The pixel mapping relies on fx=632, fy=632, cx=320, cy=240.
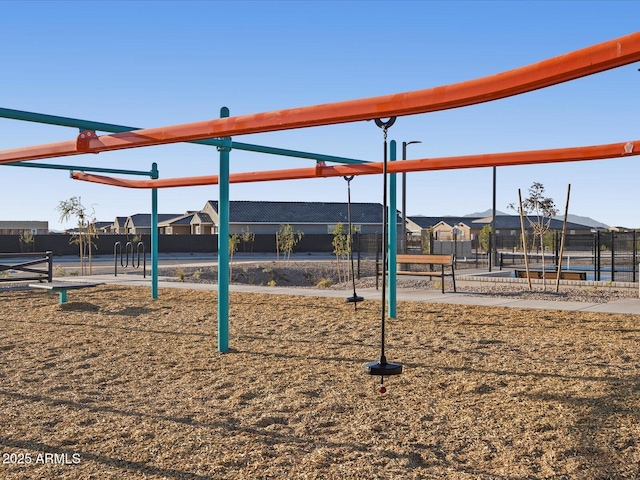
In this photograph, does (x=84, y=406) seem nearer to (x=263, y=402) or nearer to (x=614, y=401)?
(x=263, y=402)

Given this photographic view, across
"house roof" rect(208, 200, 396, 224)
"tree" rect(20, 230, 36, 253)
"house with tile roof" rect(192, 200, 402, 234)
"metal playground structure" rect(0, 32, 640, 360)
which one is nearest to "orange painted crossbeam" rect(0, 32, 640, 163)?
"metal playground structure" rect(0, 32, 640, 360)

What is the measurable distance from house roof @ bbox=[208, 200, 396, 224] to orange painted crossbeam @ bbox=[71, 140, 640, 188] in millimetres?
47058

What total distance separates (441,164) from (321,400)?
4038 mm

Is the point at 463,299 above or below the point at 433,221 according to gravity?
below

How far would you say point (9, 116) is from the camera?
663 cm

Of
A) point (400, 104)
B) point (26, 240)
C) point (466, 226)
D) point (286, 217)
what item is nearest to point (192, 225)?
point (286, 217)

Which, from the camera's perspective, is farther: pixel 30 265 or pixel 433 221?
pixel 433 221

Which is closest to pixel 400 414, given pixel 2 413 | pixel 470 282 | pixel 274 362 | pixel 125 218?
pixel 274 362

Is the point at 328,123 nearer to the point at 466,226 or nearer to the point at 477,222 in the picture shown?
the point at 466,226

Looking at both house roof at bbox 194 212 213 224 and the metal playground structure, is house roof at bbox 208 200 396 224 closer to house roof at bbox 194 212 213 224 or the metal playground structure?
house roof at bbox 194 212 213 224

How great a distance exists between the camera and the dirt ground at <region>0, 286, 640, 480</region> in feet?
13.4

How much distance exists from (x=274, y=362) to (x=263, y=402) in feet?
5.09

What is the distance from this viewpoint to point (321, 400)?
5461mm

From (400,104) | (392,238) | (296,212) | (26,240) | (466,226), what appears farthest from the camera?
(466,226)
